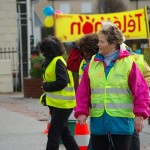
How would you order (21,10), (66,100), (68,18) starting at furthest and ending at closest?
(21,10) → (68,18) → (66,100)

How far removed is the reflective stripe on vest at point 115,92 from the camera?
17.5ft

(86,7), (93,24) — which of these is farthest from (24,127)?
(86,7)

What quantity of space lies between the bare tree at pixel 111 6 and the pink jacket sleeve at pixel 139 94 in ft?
219

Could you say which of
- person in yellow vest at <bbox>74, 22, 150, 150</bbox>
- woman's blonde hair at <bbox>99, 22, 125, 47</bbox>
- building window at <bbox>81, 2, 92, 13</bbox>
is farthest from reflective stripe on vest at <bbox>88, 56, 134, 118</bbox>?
building window at <bbox>81, 2, 92, 13</bbox>

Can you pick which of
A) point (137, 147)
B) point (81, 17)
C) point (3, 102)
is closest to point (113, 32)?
point (137, 147)

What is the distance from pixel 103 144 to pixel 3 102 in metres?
11.5

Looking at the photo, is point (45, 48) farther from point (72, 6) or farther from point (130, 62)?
point (72, 6)

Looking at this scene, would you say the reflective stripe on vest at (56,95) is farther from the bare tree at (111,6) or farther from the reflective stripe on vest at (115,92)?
the bare tree at (111,6)

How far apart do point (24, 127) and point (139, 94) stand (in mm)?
6156

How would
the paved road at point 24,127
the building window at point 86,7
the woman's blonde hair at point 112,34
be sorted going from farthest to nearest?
the building window at point 86,7 < the paved road at point 24,127 < the woman's blonde hair at point 112,34

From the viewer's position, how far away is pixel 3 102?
54.9 feet

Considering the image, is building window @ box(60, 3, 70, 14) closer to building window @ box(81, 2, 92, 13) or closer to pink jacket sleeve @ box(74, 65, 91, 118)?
building window @ box(81, 2, 92, 13)

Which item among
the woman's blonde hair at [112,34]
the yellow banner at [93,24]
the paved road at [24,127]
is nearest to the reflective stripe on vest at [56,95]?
the paved road at [24,127]

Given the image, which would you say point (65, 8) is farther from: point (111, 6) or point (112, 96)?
point (112, 96)
